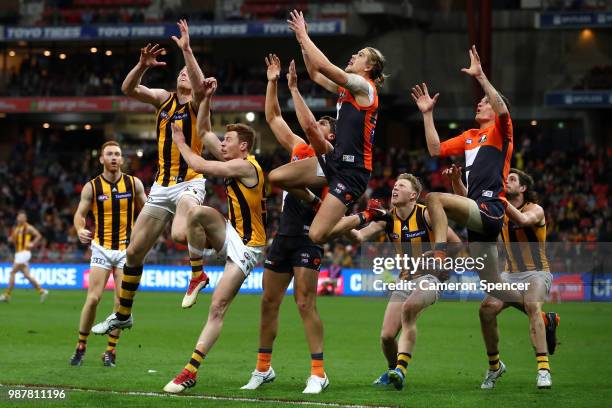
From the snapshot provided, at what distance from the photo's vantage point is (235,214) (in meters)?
12.6

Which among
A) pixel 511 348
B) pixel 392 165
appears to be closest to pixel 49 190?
pixel 392 165

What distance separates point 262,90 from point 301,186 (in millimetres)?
36134

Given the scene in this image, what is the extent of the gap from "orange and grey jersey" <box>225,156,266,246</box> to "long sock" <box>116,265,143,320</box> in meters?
1.59

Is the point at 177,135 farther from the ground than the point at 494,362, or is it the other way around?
the point at 177,135

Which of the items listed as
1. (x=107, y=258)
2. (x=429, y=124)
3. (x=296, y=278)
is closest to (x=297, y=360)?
(x=107, y=258)

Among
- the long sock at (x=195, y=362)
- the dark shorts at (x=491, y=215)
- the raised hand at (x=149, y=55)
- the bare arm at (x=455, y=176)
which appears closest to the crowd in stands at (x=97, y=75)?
the raised hand at (x=149, y=55)

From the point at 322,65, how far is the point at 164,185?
324 centimetres

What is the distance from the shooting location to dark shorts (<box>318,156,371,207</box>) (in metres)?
11.6

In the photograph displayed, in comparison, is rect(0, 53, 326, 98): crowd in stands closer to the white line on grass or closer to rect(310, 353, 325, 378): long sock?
rect(310, 353, 325, 378): long sock

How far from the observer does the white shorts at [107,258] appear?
15133mm

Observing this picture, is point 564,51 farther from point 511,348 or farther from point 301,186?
point 301,186

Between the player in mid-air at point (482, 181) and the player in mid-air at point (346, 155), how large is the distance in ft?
2.92

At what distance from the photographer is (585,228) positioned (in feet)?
118

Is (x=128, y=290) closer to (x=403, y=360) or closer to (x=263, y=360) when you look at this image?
(x=263, y=360)
